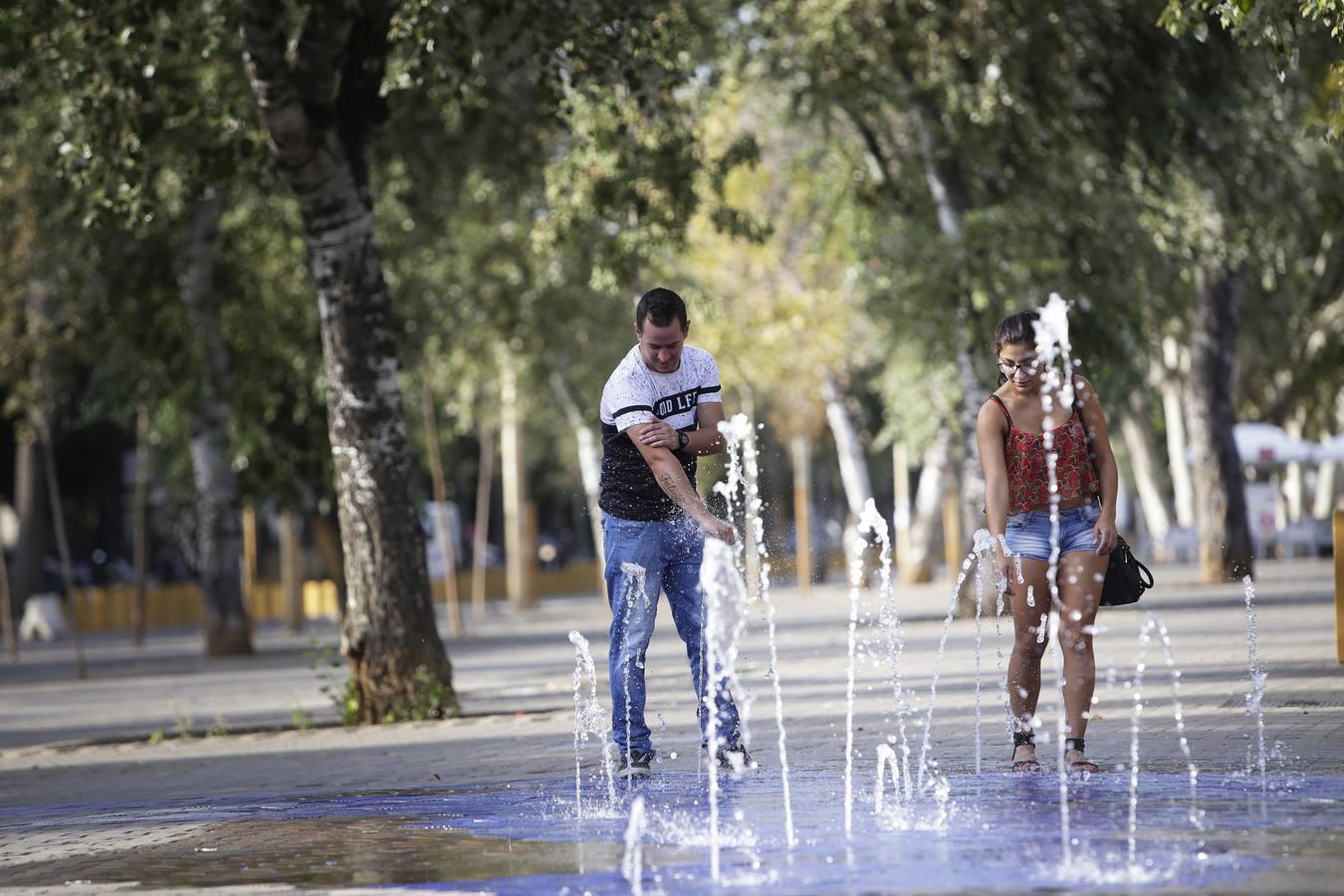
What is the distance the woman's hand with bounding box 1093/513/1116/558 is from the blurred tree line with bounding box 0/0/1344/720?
8.52 feet

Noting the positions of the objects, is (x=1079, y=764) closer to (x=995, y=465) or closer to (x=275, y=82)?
(x=995, y=465)

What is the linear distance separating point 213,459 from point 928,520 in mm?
17694

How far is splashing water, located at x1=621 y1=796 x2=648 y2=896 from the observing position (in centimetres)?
640

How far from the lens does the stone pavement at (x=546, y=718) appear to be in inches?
393

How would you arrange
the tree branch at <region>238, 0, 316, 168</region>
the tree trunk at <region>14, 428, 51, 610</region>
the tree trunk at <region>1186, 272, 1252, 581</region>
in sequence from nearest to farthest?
the tree branch at <region>238, 0, 316, 168</region> < the tree trunk at <region>1186, 272, 1252, 581</region> < the tree trunk at <region>14, 428, 51, 610</region>

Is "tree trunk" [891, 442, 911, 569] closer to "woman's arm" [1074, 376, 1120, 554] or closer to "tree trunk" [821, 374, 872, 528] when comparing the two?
"tree trunk" [821, 374, 872, 528]

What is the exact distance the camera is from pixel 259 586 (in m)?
50.9

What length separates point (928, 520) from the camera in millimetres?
40219

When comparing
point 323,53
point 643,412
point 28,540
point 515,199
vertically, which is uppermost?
point 515,199

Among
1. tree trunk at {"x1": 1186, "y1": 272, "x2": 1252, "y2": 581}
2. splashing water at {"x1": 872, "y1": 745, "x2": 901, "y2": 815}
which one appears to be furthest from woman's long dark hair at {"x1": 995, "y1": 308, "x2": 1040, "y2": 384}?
tree trunk at {"x1": 1186, "y1": 272, "x2": 1252, "y2": 581}

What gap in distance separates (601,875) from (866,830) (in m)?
1.15

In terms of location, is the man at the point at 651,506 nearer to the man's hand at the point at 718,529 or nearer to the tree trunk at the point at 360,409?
the man's hand at the point at 718,529

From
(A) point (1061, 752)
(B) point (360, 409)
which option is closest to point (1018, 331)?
(A) point (1061, 752)

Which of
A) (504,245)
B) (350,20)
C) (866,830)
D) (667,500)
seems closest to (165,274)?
(504,245)
